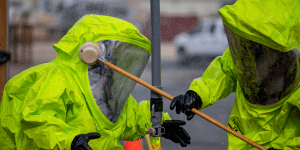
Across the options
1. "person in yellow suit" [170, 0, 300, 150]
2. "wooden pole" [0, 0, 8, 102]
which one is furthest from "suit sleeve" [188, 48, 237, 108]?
"wooden pole" [0, 0, 8, 102]

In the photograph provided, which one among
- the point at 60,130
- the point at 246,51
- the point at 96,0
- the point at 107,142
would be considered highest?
the point at 96,0

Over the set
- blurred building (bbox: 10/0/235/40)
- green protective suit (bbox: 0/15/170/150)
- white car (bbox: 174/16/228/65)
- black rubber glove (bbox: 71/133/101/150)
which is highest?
blurred building (bbox: 10/0/235/40)

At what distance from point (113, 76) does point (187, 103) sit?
34 centimetres

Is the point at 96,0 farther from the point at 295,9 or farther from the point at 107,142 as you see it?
the point at 295,9

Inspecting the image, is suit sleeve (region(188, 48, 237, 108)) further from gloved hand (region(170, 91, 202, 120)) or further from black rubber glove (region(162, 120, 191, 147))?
black rubber glove (region(162, 120, 191, 147))

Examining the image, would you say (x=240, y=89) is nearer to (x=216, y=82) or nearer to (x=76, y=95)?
(x=216, y=82)

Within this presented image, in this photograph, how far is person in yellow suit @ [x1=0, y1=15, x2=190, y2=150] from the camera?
1.11 meters

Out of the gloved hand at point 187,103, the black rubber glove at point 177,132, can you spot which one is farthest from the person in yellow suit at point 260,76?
the black rubber glove at point 177,132

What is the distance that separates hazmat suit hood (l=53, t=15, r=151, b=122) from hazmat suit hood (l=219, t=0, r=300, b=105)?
447mm

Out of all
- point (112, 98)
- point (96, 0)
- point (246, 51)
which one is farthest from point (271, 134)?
point (96, 0)

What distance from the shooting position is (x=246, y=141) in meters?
1.15

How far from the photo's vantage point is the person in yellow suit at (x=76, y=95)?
3.63ft

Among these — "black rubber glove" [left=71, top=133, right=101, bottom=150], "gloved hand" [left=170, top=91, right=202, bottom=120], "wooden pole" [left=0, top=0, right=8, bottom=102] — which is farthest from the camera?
"wooden pole" [left=0, top=0, right=8, bottom=102]

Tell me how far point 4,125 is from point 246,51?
1040 mm
